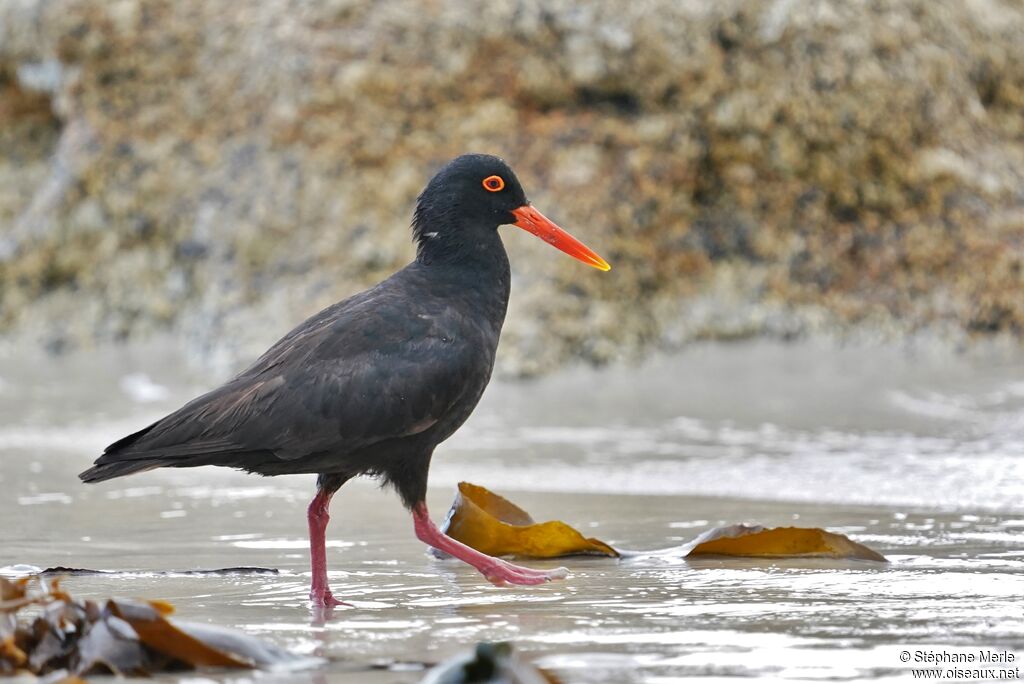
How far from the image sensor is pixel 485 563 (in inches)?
171

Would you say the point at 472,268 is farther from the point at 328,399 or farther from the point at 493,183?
the point at 328,399

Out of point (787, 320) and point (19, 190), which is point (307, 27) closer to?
point (19, 190)

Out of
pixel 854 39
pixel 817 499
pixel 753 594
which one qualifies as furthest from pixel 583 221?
pixel 753 594

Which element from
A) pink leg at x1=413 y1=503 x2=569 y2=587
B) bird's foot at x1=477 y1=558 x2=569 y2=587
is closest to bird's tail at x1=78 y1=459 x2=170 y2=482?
pink leg at x1=413 y1=503 x2=569 y2=587

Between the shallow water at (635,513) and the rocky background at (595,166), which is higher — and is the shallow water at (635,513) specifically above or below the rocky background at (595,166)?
below

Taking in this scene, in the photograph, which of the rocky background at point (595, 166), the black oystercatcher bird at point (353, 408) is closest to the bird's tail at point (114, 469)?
the black oystercatcher bird at point (353, 408)

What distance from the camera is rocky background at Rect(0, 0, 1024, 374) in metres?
8.23

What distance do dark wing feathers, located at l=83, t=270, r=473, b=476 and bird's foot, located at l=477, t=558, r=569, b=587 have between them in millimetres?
475

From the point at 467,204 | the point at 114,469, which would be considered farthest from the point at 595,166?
the point at 114,469

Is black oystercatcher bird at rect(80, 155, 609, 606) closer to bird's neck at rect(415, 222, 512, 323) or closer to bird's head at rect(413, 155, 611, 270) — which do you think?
bird's neck at rect(415, 222, 512, 323)

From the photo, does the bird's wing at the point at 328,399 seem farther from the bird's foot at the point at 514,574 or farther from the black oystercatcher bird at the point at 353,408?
the bird's foot at the point at 514,574

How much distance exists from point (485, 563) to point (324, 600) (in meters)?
0.65

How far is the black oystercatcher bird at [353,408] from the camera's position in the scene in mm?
4266

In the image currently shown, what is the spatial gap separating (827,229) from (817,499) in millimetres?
3224
